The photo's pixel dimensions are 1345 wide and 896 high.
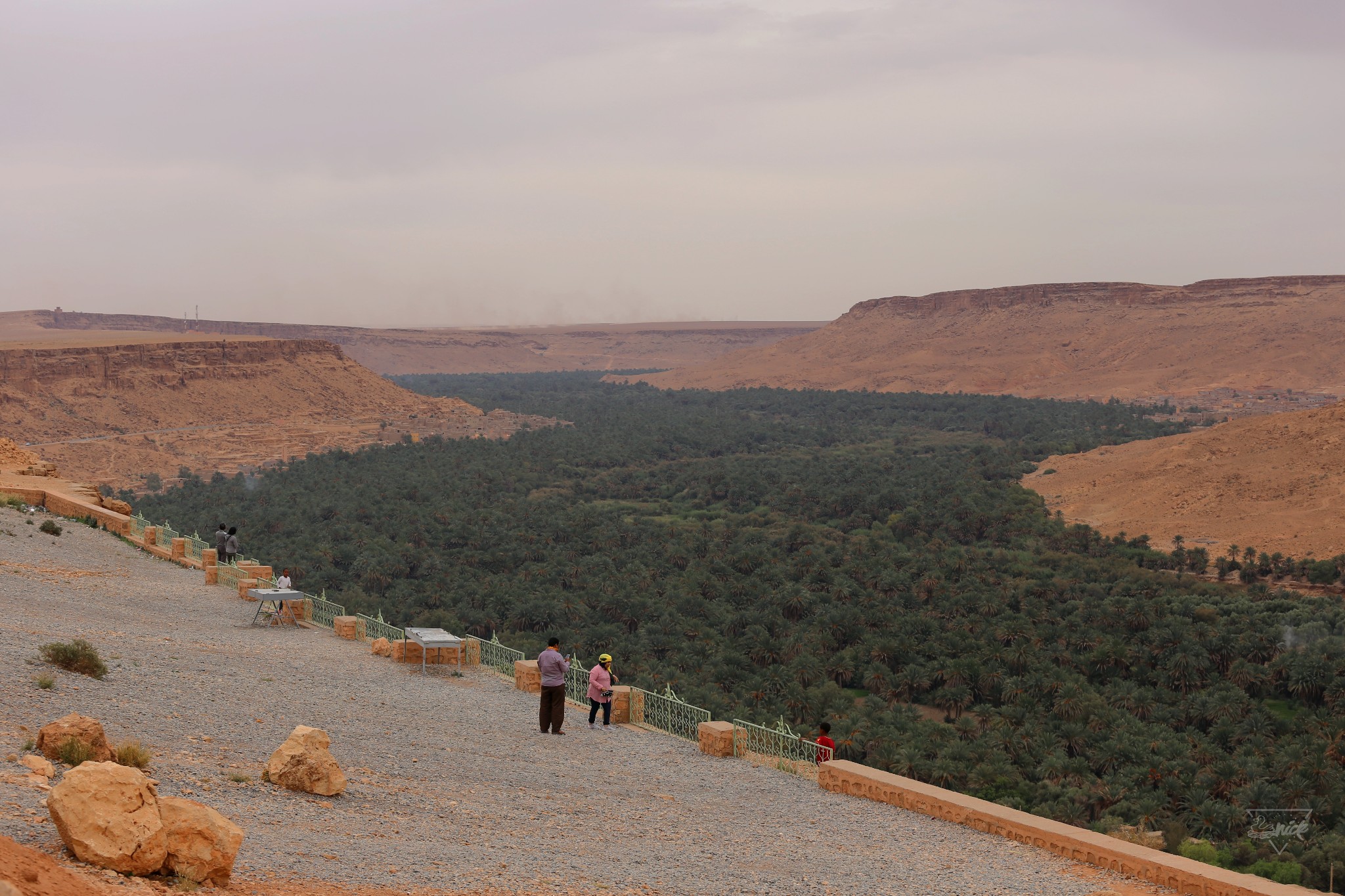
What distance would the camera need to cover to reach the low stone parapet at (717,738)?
44.6 feet

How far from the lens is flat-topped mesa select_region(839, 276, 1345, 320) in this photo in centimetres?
14200

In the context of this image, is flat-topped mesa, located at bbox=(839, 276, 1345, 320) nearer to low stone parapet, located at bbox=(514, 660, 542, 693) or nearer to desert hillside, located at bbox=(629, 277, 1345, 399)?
desert hillside, located at bbox=(629, 277, 1345, 399)

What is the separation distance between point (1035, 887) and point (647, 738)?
19.4 feet

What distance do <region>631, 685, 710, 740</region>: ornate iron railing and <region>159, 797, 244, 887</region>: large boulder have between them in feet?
27.0

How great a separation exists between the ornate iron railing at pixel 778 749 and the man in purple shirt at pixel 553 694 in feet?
7.05

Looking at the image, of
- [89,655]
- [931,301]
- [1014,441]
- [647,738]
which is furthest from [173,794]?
[931,301]

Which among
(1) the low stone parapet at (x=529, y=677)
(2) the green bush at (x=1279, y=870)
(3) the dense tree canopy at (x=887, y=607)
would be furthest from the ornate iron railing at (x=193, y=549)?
(2) the green bush at (x=1279, y=870)

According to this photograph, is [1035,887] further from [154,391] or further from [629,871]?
[154,391]

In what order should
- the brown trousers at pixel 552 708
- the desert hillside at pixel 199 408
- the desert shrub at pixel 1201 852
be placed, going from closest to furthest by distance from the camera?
1. the brown trousers at pixel 552 708
2. the desert shrub at pixel 1201 852
3. the desert hillside at pixel 199 408

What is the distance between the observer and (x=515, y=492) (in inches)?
2830

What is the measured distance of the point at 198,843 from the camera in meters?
6.67

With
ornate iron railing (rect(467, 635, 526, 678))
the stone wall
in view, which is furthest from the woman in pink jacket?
the stone wall

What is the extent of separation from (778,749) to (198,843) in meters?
8.35

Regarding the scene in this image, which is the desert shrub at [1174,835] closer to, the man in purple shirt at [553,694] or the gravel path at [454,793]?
the gravel path at [454,793]
